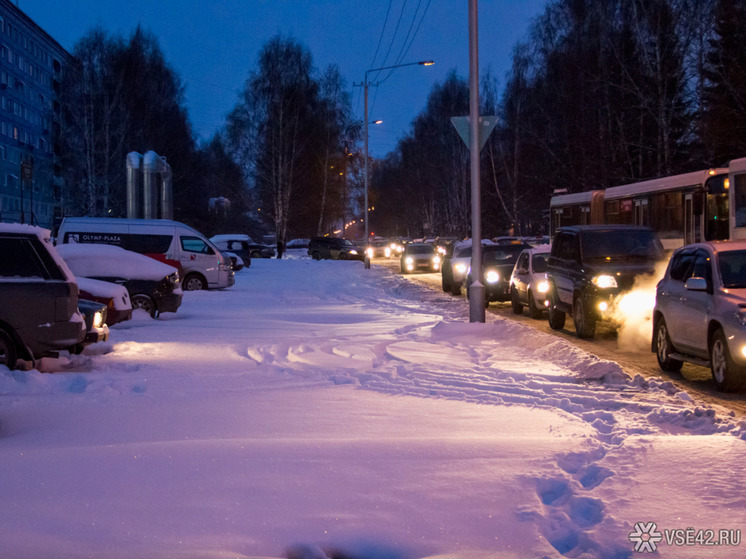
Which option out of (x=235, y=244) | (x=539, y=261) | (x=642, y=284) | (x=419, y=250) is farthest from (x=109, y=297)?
(x=235, y=244)

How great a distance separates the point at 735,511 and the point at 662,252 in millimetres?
12185

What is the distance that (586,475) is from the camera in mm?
5781

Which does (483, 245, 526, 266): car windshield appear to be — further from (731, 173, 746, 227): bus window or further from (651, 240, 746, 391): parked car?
(651, 240, 746, 391): parked car

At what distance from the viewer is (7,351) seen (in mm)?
10398

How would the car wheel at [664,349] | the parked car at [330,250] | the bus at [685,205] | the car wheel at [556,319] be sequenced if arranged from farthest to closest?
the parked car at [330,250], the bus at [685,205], the car wheel at [556,319], the car wheel at [664,349]

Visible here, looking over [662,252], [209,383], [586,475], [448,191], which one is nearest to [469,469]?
[586,475]

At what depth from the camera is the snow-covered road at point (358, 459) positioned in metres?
4.71

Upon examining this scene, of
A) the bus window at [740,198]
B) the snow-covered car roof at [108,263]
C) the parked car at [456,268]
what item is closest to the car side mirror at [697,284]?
the snow-covered car roof at [108,263]

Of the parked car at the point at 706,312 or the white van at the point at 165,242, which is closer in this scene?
the parked car at the point at 706,312

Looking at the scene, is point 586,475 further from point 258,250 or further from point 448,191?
point 448,191

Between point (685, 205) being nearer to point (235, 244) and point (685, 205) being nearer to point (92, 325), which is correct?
point (92, 325)

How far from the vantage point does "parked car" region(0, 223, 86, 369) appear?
10.4 meters

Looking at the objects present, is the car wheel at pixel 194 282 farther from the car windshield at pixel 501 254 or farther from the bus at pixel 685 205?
the bus at pixel 685 205

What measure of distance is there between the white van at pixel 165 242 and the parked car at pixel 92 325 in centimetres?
1439
